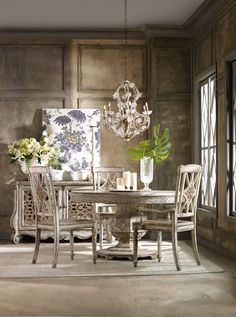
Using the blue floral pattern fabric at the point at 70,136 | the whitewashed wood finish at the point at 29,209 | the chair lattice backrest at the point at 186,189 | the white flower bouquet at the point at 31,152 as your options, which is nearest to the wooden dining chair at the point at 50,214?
the chair lattice backrest at the point at 186,189

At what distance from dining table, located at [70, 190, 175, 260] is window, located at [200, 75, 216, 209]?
4.51ft

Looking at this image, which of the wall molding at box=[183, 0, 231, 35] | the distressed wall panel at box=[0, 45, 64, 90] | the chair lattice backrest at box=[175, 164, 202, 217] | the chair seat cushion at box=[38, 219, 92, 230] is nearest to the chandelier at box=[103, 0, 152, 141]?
the chair lattice backrest at box=[175, 164, 202, 217]

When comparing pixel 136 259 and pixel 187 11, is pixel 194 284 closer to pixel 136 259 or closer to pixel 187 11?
pixel 136 259

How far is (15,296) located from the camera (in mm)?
4770

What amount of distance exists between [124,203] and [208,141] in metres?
2.17

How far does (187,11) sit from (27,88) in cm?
238

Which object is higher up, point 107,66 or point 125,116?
point 107,66

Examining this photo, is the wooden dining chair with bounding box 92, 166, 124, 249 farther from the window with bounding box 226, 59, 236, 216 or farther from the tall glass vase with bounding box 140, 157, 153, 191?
the window with bounding box 226, 59, 236, 216

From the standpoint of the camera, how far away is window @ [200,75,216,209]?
783 cm

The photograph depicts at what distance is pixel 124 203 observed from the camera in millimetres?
6219

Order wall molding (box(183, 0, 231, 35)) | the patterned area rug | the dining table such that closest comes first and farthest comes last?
the patterned area rug, the dining table, wall molding (box(183, 0, 231, 35))

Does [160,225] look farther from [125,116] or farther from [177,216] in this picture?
[125,116]

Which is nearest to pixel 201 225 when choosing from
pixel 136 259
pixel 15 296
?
pixel 136 259

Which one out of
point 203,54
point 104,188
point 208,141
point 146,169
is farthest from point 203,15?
point 104,188
